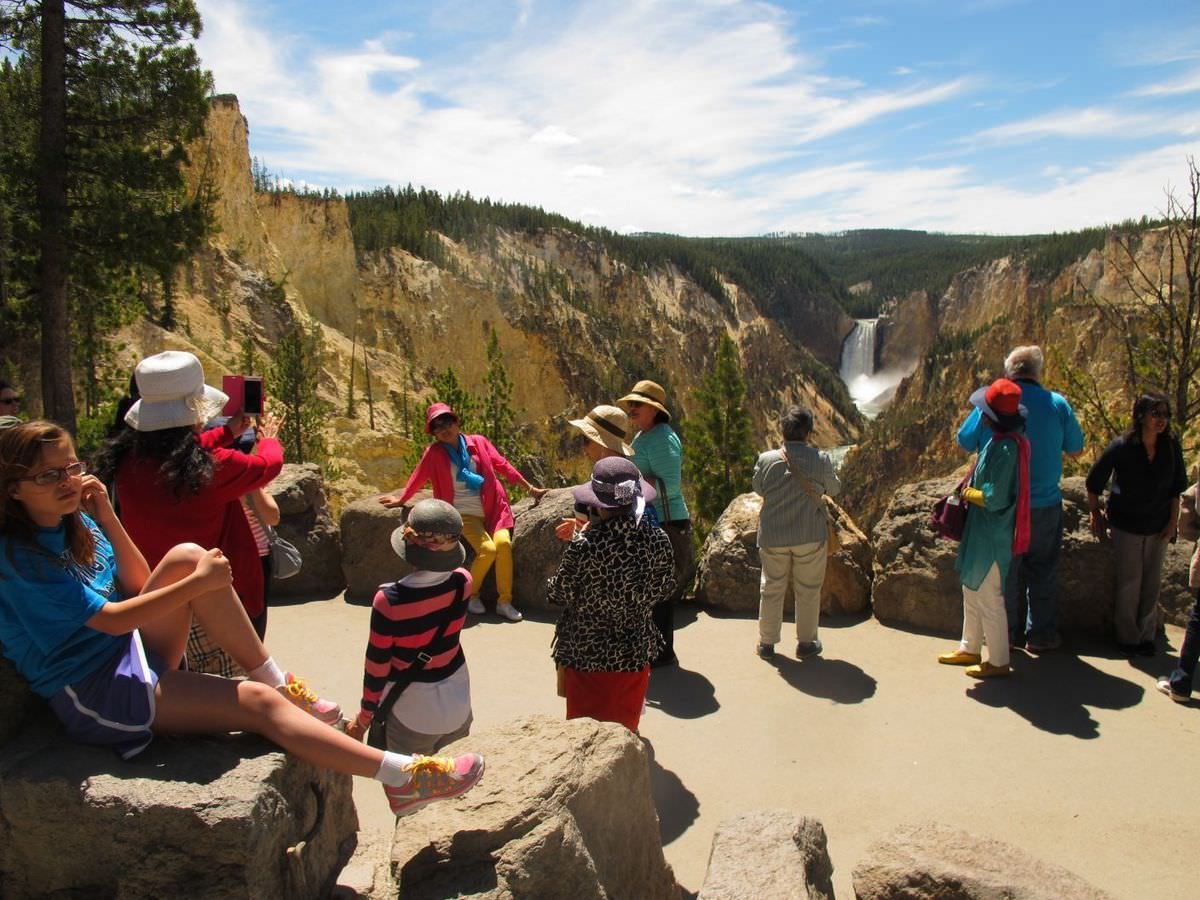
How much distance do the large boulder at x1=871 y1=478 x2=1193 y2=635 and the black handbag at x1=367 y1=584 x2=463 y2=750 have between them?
4017 mm

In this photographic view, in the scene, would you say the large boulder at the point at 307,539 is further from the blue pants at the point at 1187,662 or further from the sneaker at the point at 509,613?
the blue pants at the point at 1187,662

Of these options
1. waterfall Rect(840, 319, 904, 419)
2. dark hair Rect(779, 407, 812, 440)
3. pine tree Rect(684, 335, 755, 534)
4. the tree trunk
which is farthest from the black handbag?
waterfall Rect(840, 319, 904, 419)

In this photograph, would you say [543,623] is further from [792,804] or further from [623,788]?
[623,788]

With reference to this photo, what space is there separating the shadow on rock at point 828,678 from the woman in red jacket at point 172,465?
338 centimetres

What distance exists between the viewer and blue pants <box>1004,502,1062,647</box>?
5.29 meters

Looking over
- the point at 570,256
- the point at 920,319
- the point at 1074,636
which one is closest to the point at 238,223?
the point at 1074,636

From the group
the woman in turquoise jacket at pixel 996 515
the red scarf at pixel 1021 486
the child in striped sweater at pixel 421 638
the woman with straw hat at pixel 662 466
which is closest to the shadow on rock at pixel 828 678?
the woman in turquoise jacket at pixel 996 515

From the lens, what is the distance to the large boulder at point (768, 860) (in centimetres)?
270

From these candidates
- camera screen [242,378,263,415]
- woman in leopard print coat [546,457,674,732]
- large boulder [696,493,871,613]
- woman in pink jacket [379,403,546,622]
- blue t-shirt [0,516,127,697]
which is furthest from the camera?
large boulder [696,493,871,613]

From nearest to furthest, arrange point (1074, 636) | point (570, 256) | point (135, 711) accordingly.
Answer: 1. point (135, 711)
2. point (1074, 636)
3. point (570, 256)

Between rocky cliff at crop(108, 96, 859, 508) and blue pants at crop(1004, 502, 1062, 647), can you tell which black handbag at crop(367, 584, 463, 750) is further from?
Answer: rocky cliff at crop(108, 96, 859, 508)

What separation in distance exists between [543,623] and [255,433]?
2899 mm

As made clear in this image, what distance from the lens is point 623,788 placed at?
8.93 feet

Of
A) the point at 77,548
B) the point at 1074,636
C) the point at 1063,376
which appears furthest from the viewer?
the point at 1063,376
